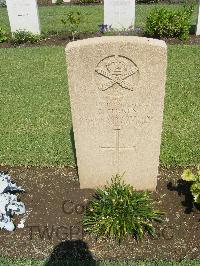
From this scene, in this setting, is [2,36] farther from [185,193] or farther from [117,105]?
[185,193]

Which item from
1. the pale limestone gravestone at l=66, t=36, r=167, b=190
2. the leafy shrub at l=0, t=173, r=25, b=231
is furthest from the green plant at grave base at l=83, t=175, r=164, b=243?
the leafy shrub at l=0, t=173, r=25, b=231

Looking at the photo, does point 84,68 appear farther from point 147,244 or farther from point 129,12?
point 129,12

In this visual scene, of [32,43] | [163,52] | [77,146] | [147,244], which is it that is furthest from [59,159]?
[32,43]

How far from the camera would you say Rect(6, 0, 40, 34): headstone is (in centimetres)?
1096

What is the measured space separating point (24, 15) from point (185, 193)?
8.47m

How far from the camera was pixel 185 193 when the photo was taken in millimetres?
4691

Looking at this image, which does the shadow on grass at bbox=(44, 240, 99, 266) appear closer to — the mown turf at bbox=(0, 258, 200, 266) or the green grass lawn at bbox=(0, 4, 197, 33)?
the mown turf at bbox=(0, 258, 200, 266)

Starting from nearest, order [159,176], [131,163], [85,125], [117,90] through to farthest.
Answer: [117,90] → [85,125] → [131,163] → [159,176]

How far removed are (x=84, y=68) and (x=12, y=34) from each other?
8.30 m

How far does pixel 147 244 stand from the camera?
4.03m

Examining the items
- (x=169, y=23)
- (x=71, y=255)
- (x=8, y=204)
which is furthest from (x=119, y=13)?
(x=71, y=255)

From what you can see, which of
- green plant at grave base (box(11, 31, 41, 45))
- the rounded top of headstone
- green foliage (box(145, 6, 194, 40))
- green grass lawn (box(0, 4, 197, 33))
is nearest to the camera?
the rounded top of headstone

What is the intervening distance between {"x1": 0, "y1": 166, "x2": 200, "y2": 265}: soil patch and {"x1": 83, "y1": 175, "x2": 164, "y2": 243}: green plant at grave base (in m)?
0.10

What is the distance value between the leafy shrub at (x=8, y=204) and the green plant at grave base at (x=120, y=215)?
0.82 meters
